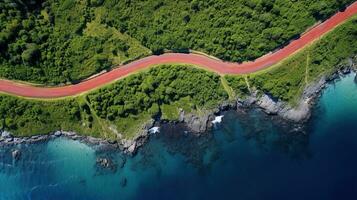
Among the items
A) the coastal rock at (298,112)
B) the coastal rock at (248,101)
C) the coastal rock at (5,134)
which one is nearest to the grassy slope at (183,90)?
the coastal rock at (5,134)

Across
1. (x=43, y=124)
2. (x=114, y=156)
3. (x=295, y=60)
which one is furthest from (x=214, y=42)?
(x=43, y=124)

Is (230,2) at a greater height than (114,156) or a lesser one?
greater

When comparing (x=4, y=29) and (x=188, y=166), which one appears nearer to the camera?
(x=4, y=29)

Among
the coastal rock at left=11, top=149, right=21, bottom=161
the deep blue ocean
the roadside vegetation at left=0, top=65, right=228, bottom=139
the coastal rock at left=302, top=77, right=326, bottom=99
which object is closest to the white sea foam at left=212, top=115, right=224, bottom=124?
the deep blue ocean

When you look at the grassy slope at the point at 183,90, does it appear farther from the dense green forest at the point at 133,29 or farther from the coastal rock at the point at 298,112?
the dense green forest at the point at 133,29

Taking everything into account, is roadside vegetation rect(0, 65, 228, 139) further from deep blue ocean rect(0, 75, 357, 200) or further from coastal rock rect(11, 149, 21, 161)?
deep blue ocean rect(0, 75, 357, 200)

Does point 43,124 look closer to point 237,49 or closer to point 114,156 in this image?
point 114,156
